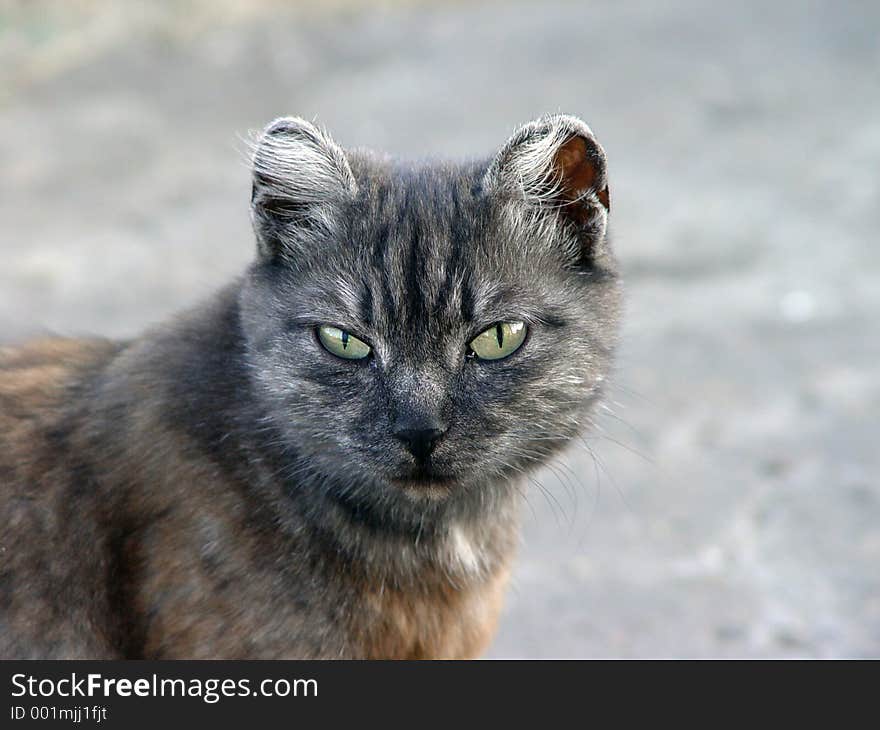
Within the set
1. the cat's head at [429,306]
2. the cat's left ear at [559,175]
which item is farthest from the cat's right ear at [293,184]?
the cat's left ear at [559,175]

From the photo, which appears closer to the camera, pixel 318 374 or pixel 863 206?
pixel 318 374

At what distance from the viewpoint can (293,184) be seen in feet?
11.4

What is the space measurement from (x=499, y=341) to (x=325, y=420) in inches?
20.0

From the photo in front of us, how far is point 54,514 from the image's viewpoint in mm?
3383

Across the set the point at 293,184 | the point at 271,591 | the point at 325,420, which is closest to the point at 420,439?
the point at 325,420

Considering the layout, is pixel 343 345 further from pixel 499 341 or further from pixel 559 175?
pixel 559 175

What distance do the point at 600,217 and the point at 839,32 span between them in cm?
776

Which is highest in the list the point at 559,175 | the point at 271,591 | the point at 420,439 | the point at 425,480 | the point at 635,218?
the point at 635,218

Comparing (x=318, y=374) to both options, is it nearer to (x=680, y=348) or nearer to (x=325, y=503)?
(x=325, y=503)

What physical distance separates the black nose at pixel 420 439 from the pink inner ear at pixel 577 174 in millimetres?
776

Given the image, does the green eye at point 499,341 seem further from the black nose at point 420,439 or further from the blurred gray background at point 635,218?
the blurred gray background at point 635,218

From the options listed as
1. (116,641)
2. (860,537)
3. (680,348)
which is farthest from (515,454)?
(680,348)

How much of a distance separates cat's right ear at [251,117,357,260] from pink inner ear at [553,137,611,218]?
576 millimetres

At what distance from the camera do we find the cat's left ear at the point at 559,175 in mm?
3367
